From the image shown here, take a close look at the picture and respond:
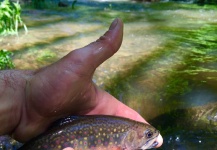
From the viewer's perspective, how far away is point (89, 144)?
8.58ft

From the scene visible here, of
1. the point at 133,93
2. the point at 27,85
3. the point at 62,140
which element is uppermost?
the point at 27,85

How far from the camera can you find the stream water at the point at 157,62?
385 centimetres

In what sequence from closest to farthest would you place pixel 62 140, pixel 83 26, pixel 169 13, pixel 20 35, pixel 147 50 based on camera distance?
1. pixel 62 140
2. pixel 147 50
3. pixel 20 35
4. pixel 83 26
5. pixel 169 13

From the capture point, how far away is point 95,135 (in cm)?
264

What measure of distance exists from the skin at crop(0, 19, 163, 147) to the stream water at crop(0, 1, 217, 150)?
101 centimetres

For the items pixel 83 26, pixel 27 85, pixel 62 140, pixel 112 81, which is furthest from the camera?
pixel 83 26

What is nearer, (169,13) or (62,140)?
(62,140)

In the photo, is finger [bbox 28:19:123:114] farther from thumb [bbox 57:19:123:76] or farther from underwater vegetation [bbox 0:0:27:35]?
underwater vegetation [bbox 0:0:27:35]

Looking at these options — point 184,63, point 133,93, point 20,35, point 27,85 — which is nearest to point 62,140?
point 27,85

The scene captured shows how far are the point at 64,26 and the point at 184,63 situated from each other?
3.89m

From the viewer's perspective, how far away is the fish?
8.40ft

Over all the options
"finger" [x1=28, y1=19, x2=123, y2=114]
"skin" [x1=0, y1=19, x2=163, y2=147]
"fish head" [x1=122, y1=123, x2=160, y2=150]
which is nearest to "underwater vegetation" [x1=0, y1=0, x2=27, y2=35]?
"skin" [x1=0, y1=19, x2=163, y2=147]

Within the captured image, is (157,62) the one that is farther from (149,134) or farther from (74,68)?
(74,68)

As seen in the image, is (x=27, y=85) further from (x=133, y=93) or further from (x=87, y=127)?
(x=133, y=93)
